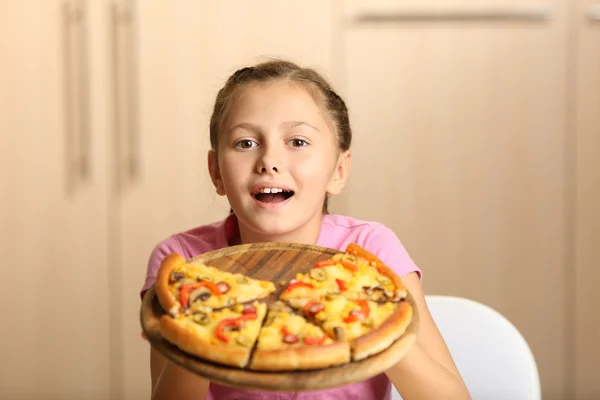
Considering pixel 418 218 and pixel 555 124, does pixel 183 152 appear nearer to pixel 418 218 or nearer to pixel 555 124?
pixel 418 218

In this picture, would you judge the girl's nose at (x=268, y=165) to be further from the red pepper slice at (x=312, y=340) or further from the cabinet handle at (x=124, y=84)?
the cabinet handle at (x=124, y=84)

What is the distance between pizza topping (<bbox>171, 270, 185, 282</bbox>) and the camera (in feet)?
3.88

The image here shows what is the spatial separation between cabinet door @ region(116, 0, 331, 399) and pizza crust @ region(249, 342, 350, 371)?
77.0 inches

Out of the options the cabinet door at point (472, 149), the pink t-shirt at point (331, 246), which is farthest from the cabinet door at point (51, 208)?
the pink t-shirt at point (331, 246)

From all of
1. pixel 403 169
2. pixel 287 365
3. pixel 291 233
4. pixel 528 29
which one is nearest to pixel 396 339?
pixel 287 365

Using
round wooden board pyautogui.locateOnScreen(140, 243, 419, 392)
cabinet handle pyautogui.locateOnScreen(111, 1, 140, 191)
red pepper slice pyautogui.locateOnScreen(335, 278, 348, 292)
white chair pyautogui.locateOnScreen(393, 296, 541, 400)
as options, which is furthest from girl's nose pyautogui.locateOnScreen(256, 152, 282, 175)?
cabinet handle pyautogui.locateOnScreen(111, 1, 140, 191)

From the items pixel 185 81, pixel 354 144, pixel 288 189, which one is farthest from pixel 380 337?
pixel 185 81

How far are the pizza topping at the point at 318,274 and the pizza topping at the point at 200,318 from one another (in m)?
0.20

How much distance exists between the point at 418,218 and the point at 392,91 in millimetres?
488

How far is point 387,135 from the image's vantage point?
294cm

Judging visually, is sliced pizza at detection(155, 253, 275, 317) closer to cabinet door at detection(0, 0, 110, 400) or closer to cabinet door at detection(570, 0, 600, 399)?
cabinet door at detection(0, 0, 110, 400)

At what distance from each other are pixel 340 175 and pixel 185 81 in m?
1.53

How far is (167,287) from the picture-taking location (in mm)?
1114

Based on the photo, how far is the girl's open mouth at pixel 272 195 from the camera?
4.32 feet
